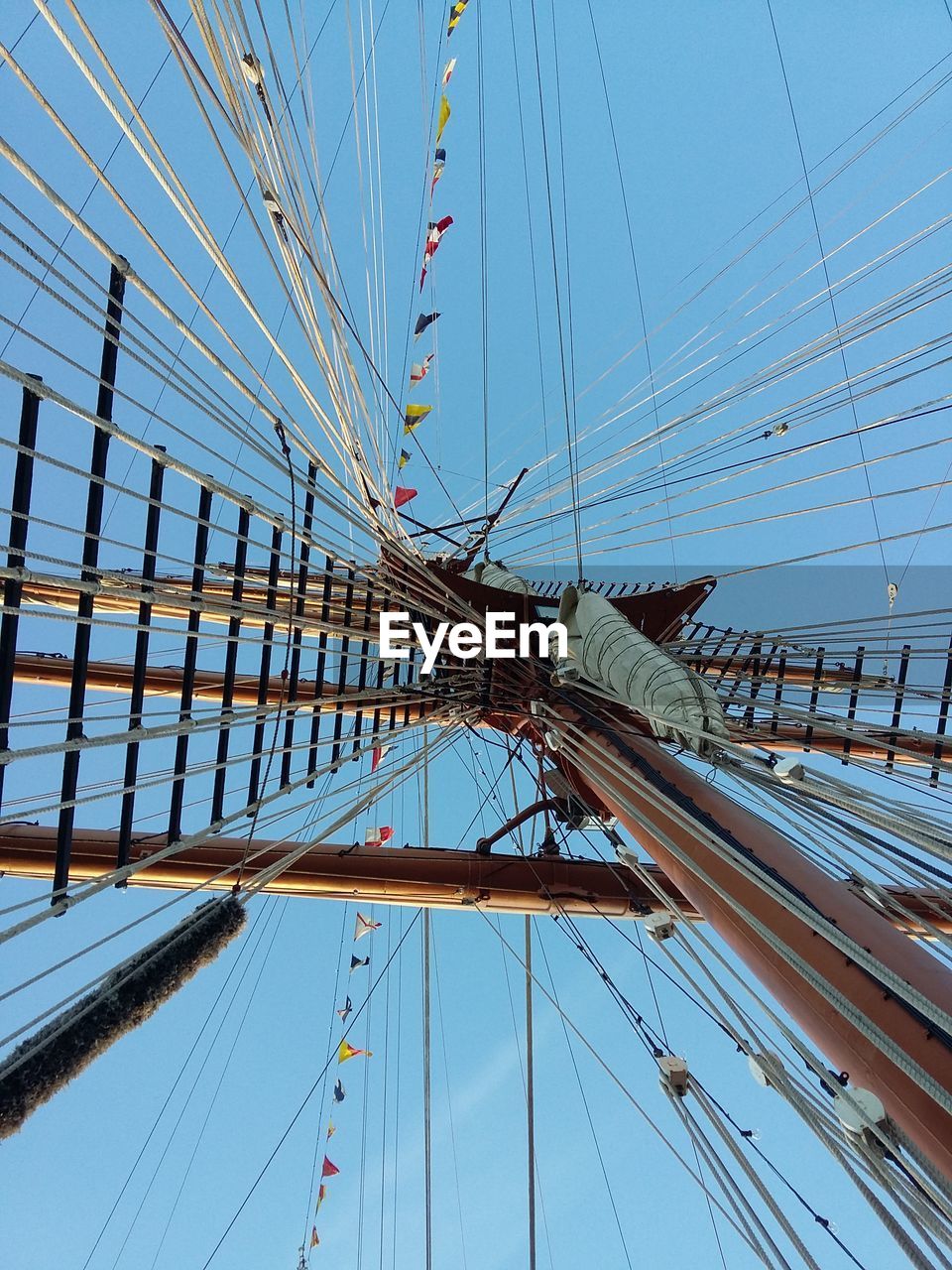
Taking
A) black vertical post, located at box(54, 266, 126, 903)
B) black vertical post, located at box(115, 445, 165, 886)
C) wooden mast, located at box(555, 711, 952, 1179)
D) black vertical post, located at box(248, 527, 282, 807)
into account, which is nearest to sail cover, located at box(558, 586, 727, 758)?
wooden mast, located at box(555, 711, 952, 1179)

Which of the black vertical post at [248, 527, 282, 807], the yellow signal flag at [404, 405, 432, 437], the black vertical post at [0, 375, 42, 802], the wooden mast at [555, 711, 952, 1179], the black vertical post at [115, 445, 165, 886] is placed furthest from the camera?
the yellow signal flag at [404, 405, 432, 437]

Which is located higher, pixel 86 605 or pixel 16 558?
pixel 16 558

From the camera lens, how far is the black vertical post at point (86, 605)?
8.58ft

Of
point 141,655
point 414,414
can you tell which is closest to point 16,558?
point 141,655

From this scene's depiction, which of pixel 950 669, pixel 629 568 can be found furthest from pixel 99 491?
pixel 629 568

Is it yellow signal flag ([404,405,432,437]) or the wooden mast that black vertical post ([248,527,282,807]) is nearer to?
the wooden mast

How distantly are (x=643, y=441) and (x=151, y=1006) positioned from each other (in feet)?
15.9

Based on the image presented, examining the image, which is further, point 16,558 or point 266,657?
point 266,657

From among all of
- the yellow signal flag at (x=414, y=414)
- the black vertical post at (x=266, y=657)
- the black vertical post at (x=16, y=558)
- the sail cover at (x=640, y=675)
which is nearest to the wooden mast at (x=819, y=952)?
the sail cover at (x=640, y=675)

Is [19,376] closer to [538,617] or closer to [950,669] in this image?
[538,617]

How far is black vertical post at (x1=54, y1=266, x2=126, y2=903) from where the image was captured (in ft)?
8.58

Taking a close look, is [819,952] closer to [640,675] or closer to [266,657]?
[640,675]

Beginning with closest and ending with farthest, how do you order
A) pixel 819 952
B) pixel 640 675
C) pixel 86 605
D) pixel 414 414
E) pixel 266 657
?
pixel 819 952, pixel 86 605, pixel 640 675, pixel 266 657, pixel 414 414

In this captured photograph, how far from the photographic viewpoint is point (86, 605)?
2865 mm
